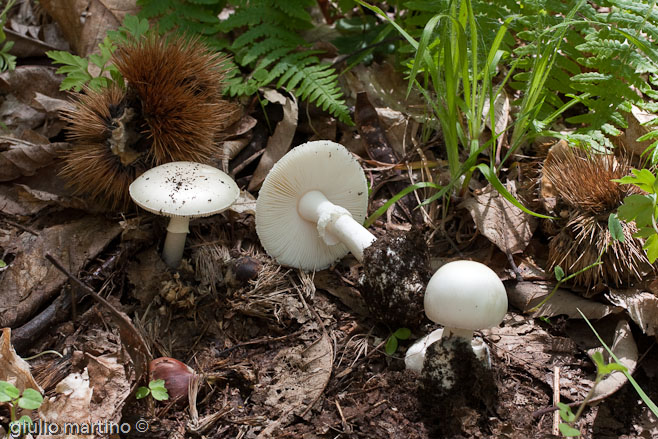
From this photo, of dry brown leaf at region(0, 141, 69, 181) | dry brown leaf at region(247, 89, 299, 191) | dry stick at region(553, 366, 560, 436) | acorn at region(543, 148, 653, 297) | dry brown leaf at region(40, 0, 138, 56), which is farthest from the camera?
dry brown leaf at region(40, 0, 138, 56)

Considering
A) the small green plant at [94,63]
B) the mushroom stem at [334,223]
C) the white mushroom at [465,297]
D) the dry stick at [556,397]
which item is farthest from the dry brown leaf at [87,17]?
the dry stick at [556,397]

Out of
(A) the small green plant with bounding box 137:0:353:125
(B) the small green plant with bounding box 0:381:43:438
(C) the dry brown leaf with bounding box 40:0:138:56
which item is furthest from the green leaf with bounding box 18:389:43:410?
(C) the dry brown leaf with bounding box 40:0:138:56

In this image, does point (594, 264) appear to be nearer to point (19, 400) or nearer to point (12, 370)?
point (19, 400)

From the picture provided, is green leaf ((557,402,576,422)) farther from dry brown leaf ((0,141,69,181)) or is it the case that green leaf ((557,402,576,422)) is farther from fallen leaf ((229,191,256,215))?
dry brown leaf ((0,141,69,181))

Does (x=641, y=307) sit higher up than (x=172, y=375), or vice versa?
(x=641, y=307)

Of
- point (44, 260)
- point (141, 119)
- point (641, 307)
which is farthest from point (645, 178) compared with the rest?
point (44, 260)

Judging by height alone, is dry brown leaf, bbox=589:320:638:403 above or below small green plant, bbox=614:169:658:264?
below

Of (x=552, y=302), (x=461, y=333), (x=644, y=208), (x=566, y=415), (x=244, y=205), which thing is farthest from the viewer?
(x=244, y=205)

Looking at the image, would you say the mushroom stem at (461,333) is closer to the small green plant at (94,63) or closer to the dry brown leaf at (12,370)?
the dry brown leaf at (12,370)
